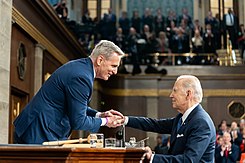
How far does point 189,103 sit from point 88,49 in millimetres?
12682

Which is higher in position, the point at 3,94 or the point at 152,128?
the point at 3,94

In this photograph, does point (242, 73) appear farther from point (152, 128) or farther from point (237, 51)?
point (152, 128)

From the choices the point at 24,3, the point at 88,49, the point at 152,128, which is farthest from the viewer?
the point at 88,49

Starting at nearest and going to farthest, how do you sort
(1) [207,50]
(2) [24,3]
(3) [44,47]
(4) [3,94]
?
(4) [3,94] < (2) [24,3] < (3) [44,47] < (1) [207,50]

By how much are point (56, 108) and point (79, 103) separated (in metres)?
0.28

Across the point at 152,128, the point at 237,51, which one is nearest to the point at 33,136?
the point at 152,128

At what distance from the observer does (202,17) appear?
82.8 feet

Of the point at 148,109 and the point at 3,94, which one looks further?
the point at 148,109

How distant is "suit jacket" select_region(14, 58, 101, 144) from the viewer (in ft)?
12.6

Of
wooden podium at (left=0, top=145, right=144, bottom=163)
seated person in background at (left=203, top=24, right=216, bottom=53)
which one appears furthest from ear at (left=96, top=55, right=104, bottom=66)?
seated person in background at (left=203, top=24, right=216, bottom=53)

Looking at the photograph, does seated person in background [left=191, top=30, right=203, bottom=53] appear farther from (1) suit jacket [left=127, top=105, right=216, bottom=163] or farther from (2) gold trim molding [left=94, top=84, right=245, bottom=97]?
(1) suit jacket [left=127, top=105, right=216, bottom=163]

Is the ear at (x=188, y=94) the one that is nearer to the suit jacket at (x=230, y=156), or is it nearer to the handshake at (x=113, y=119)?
the handshake at (x=113, y=119)

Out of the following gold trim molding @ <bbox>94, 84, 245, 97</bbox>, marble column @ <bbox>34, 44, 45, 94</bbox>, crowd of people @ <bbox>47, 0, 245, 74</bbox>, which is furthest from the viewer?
crowd of people @ <bbox>47, 0, 245, 74</bbox>

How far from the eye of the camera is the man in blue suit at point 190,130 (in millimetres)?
3744
